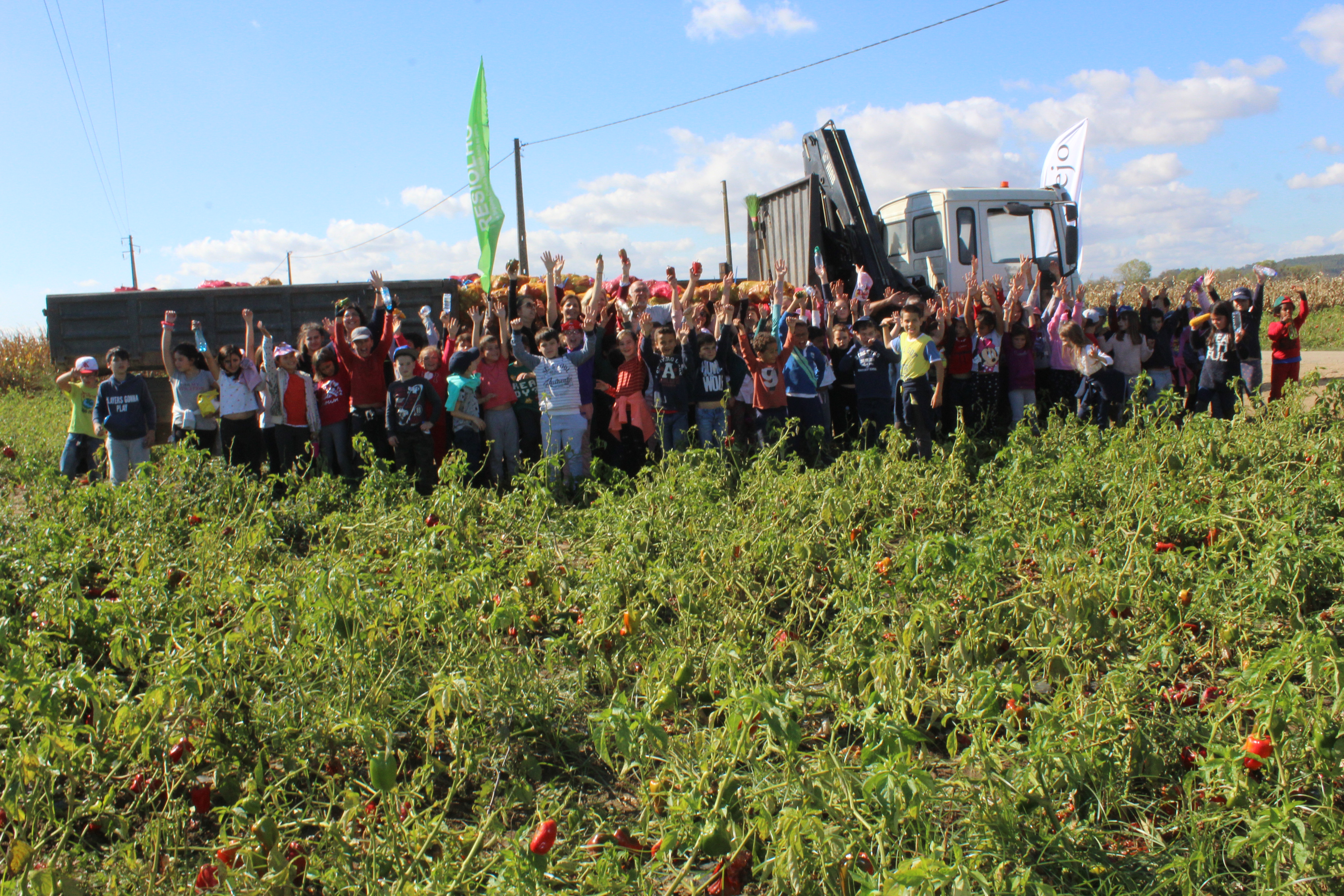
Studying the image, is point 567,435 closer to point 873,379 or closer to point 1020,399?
point 873,379

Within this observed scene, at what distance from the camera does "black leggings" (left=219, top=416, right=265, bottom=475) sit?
24.5 feet

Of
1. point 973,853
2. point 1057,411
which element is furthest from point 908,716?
point 1057,411

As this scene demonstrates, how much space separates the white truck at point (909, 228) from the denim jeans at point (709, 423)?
15.5ft

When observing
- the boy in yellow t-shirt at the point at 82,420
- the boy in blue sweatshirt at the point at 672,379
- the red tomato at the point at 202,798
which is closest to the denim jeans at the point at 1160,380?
the boy in blue sweatshirt at the point at 672,379

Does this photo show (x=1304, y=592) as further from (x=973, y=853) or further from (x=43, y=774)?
(x=43, y=774)

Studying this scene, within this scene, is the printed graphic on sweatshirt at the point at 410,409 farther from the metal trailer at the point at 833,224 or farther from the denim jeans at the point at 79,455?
the metal trailer at the point at 833,224

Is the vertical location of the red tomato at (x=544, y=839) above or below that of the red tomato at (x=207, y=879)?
above

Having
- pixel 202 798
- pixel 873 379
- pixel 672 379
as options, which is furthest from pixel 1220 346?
pixel 202 798

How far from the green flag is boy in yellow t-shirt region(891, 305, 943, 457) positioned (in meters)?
4.40

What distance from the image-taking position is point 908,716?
3.53 m

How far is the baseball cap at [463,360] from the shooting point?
7215 millimetres

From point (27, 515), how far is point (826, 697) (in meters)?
5.99

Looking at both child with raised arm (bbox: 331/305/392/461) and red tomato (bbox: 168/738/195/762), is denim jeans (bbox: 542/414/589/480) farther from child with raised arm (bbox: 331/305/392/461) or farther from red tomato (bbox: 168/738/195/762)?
red tomato (bbox: 168/738/195/762)

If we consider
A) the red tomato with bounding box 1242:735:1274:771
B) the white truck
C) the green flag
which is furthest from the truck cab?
the red tomato with bounding box 1242:735:1274:771
